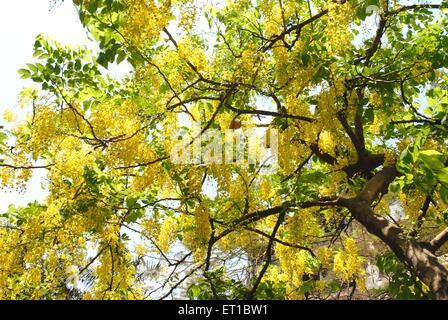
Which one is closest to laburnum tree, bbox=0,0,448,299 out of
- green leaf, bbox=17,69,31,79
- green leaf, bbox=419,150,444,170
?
green leaf, bbox=17,69,31,79

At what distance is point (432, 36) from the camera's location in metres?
3.16

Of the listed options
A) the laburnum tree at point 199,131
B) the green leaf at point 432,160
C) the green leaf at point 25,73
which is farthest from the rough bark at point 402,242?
the green leaf at point 25,73

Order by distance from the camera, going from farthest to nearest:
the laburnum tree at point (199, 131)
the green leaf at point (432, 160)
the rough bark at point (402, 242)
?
the laburnum tree at point (199, 131), the rough bark at point (402, 242), the green leaf at point (432, 160)

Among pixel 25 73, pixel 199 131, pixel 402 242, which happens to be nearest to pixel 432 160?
pixel 402 242

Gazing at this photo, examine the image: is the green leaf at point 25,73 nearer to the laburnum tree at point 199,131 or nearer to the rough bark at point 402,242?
the laburnum tree at point 199,131

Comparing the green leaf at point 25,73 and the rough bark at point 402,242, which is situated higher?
the green leaf at point 25,73

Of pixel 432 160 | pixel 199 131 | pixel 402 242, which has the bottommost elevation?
pixel 402 242

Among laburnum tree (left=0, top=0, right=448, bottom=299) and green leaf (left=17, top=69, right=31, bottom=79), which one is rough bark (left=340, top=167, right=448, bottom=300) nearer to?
laburnum tree (left=0, top=0, right=448, bottom=299)

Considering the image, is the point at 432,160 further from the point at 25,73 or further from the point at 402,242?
the point at 25,73

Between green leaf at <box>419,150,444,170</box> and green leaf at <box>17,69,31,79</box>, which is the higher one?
green leaf at <box>17,69,31,79</box>

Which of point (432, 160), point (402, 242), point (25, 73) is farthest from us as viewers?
point (25, 73)

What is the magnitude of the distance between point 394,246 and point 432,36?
5.06ft

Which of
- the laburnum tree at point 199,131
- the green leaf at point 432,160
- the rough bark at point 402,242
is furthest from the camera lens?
the laburnum tree at point 199,131
